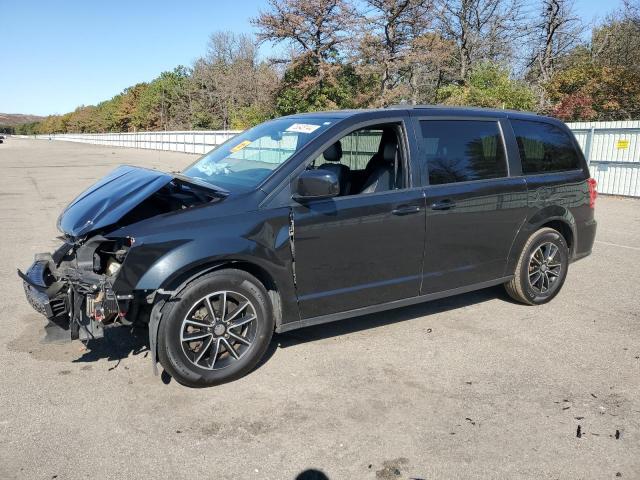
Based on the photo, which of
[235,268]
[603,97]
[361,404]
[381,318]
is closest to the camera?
[361,404]

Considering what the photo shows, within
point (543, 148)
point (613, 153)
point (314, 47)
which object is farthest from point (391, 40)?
A: point (543, 148)

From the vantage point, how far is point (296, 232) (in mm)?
3830

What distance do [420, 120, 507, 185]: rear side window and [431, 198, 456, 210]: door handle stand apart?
0.17 m

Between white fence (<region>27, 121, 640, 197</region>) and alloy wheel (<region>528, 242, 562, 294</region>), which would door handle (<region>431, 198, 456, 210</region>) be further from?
white fence (<region>27, 121, 640, 197</region>)

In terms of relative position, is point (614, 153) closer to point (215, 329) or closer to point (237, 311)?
point (237, 311)

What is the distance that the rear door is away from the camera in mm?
4484

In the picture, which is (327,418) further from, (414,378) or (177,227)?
(177,227)

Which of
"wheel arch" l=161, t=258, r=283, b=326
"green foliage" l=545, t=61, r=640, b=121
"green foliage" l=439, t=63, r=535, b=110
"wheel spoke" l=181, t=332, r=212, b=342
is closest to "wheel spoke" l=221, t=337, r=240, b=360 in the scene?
"wheel spoke" l=181, t=332, r=212, b=342

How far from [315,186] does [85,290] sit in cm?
168

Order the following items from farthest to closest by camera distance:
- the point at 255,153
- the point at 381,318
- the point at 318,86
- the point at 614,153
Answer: the point at 318,86 < the point at 614,153 < the point at 381,318 < the point at 255,153

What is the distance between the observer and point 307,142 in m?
4.07

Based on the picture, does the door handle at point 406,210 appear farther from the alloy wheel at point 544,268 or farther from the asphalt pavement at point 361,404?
the alloy wheel at point 544,268

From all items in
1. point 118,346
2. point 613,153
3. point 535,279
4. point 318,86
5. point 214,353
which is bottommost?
point 118,346

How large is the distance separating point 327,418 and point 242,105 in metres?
50.1
